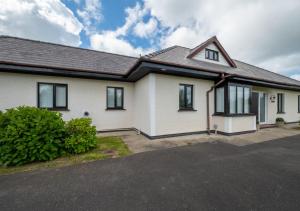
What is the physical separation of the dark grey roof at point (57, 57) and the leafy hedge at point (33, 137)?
3585mm

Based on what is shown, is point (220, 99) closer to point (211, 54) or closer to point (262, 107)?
point (211, 54)

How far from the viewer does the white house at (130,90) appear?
22.1ft

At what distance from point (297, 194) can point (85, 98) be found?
8.68m

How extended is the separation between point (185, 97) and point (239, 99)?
3.17 m

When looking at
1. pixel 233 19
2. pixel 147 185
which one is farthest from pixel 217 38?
pixel 147 185

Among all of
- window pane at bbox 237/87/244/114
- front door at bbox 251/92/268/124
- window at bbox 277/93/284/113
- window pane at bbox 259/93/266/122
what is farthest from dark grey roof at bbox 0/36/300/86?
window at bbox 277/93/284/113

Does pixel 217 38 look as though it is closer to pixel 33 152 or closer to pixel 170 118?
pixel 170 118

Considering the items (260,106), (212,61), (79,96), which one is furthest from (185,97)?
(260,106)

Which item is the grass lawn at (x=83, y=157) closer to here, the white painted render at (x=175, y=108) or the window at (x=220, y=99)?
the white painted render at (x=175, y=108)

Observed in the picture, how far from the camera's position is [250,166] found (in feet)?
12.7

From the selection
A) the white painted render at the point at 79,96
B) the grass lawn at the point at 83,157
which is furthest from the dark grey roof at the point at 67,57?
the grass lawn at the point at 83,157

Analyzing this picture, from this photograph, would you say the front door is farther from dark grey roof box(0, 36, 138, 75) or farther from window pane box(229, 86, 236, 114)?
dark grey roof box(0, 36, 138, 75)

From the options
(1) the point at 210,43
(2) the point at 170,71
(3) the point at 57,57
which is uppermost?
(1) the point at 210,43

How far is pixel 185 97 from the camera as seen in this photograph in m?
7.68
